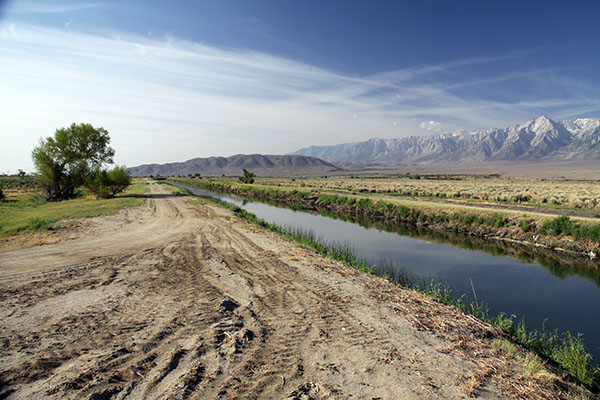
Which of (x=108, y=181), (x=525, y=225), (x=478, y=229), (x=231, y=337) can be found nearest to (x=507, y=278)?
(x=525, y=225)

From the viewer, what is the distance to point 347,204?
1375 inches

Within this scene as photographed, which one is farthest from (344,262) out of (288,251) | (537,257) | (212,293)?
(537,257)

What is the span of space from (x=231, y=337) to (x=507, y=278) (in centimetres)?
1205

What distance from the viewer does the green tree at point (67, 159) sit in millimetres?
37562

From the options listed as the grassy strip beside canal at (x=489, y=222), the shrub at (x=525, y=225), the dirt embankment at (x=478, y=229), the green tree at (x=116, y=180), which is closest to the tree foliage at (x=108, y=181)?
the green tree at (x=116, y=180)

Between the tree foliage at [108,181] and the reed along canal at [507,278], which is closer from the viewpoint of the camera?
the reed along canal at [507,278]

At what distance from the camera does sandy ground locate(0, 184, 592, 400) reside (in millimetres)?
4320

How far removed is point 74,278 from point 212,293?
401 centimetres

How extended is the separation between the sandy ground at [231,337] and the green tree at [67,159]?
34.6 meters

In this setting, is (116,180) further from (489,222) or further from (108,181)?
(489,222)

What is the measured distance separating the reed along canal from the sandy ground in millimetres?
3858

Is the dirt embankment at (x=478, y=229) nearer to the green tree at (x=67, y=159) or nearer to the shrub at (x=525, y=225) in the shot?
the shrub at (x=525, y=225)

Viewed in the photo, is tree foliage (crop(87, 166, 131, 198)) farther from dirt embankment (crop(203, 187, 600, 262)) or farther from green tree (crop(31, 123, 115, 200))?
dirt embankment (crop(203, 187, 600, 262))

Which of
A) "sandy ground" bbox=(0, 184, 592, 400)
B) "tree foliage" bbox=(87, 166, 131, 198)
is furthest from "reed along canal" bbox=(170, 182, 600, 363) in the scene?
"tree foliage" bbox=(87, 166, 131, 198)
